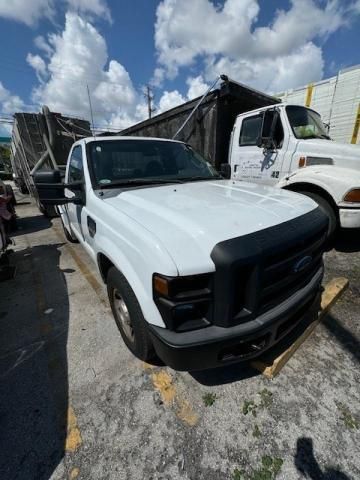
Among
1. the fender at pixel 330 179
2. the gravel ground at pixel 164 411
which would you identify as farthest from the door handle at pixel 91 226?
the fender at pixel 330 179

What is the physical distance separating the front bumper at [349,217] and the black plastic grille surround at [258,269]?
2190 mm

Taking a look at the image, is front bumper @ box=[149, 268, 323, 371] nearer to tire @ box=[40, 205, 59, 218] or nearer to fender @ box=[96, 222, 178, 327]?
fender @ box=[96, 222, 178, 327]

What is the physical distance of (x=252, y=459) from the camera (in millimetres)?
1520

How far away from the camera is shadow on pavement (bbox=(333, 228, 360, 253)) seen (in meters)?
4.23

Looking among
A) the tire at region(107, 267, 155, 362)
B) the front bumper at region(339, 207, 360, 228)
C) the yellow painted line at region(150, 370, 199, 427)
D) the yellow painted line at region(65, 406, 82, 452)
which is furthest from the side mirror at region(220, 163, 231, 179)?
the yellow painted line at region(65, 406, 82, 452)

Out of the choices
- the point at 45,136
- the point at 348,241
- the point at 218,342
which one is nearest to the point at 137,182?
the point at 218,342

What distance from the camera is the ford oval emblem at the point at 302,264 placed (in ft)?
5.68

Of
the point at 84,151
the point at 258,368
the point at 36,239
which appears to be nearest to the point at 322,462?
the point at 258,368

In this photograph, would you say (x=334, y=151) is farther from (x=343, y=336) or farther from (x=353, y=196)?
(x=343, y=336)

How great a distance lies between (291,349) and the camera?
2.13 m

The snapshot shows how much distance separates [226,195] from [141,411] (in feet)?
6.28

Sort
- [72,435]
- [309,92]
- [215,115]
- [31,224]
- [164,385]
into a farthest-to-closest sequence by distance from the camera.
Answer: [309,92], [31,224], [215,115], [164,385], [72,435]

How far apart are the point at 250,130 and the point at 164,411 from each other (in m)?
4.88

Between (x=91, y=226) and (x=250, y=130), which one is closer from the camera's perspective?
(x=91, y=226)
